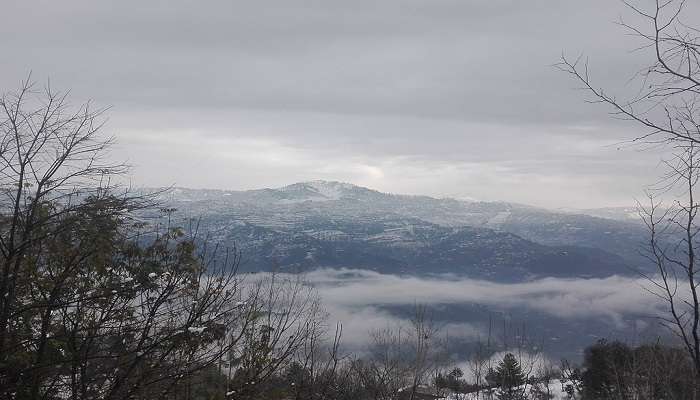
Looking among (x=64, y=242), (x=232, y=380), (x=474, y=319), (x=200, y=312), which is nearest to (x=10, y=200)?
(x=64, y=242)

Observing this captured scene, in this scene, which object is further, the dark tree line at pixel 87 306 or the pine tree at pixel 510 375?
the pine tree at pixel 510 375

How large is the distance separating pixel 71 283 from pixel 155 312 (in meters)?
1.13

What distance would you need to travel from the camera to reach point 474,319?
655 ft

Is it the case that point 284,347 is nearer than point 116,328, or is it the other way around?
point 116,328

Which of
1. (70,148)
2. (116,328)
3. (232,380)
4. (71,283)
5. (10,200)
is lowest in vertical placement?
(232,380)

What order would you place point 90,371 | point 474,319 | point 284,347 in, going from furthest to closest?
point 474,319 < point 284,347 < point 90,371

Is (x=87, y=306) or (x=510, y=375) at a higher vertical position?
(x=87, y=306)

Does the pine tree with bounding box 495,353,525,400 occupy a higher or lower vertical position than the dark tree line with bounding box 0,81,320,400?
lower

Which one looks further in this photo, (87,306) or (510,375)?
(510,375)

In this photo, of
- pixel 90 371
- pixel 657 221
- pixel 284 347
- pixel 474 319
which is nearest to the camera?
pixel 657 221

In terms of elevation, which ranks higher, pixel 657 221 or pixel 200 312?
pixel 657 221

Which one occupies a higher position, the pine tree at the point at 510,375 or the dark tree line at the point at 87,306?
the dark tree line at the point at 87,306

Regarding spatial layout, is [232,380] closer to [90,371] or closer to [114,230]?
[90,371]

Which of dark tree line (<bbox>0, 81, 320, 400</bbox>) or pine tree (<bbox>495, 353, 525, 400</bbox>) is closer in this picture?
dark tree line (<bbox>0, 81, 320, 400</bbox>)
